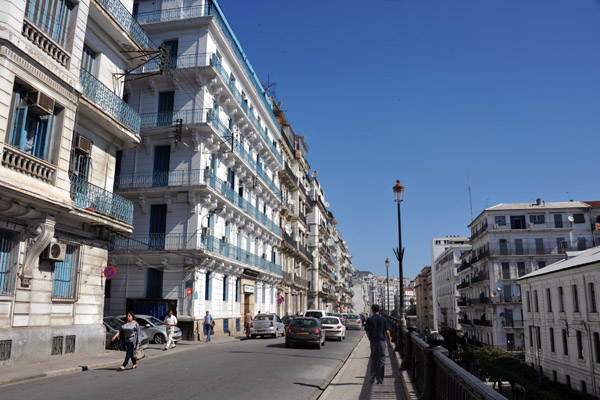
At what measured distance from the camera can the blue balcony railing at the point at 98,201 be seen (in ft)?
48.3

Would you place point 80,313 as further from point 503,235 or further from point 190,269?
point 503,235

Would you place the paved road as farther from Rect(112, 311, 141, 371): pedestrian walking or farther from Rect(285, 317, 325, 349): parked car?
Rect(285, 317, 325, 349): parked car

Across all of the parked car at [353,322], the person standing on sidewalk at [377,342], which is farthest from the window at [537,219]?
the person standing on sidewalk at [377,342]

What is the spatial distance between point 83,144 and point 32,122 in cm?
262

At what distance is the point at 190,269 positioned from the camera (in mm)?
25516

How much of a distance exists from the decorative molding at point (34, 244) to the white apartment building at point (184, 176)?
1248cm

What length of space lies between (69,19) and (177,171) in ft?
43.8

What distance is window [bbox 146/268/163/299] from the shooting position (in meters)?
26.0

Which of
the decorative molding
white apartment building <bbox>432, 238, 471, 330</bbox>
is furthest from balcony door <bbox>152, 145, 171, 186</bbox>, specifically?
white apartment building <bbox>432, 238, 471, 330</bbox>

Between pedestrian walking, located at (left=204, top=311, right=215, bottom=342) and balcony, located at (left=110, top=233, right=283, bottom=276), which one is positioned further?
balcony, located at (left=110, top=233, right=283, bottom=276)

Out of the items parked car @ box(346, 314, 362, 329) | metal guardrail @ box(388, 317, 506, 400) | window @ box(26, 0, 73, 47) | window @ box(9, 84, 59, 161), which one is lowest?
parked car @ box(346, 314, 362, 329)

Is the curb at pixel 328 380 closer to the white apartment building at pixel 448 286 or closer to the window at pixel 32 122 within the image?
the window at pixel 32 122

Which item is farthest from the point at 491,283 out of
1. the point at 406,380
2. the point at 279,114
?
the point at 406,380

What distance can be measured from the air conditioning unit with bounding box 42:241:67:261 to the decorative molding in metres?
0.38
